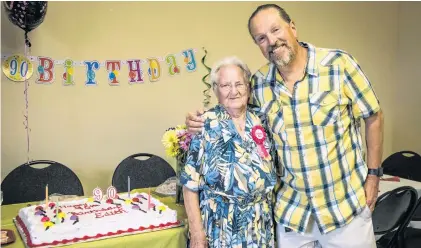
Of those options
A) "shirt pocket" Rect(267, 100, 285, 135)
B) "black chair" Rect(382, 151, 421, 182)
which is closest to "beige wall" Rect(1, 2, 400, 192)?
"black chair" Rect(382, 151, 421, 182)

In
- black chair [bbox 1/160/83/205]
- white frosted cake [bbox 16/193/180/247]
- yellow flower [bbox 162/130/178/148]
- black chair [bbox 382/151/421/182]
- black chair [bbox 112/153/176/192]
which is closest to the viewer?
white frosted cake [bbox 16/193/180/247]

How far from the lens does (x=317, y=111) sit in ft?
6.08

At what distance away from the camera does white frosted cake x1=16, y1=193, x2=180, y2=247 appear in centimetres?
183

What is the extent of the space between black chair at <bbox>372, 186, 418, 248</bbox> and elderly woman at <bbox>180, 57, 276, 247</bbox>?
34.0 inches

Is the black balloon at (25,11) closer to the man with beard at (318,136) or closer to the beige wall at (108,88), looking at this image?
the beige wall at (108,88)

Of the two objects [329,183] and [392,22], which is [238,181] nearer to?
[329,183]

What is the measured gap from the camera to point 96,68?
3533 mm

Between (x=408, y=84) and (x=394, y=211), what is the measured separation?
2.53 metres

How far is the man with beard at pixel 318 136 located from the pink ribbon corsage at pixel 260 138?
0.06 m

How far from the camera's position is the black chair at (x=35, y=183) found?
281 cm

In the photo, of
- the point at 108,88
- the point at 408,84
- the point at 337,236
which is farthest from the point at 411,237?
the point at 108,88

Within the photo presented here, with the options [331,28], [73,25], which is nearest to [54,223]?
[73,25]

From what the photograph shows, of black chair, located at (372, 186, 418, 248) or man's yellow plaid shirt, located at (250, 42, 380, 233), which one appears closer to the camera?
man's yellow plaid shirt, located at (250, 42, 380, 233)

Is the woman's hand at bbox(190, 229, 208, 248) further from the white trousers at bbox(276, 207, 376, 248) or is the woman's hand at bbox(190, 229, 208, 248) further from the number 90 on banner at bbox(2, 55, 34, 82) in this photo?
the number 90 on banner at bbox(2, 55, 34, 82)
